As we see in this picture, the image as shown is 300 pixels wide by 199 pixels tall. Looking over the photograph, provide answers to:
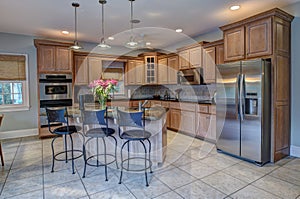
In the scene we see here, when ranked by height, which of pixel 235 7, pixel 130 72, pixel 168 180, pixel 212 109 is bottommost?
pixel 168 180

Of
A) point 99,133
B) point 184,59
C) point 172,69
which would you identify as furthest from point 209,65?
point 99,133

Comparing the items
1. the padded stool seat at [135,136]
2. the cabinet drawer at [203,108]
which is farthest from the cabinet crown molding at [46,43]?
the cabinet drawer at [203,108]

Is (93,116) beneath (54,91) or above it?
beneath

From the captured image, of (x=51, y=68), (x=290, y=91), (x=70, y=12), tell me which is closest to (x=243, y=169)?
(x=290, y=91)

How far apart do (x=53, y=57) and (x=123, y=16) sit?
87.4 inches

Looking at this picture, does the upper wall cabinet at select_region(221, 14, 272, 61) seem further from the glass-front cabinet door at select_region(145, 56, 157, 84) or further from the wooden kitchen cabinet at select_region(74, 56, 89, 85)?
the wooden kitchen cabinet at select_region(74, 56, 89, 85)

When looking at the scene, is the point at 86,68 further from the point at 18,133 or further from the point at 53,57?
the point at 18,133

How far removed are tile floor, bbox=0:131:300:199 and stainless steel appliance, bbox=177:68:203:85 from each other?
6.76 feet

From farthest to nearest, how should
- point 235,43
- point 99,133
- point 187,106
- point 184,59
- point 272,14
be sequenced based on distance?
point 184,59, point 187,106, point 235,43, point 272,14, point 99,133

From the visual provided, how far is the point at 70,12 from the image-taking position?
3611 millimetres

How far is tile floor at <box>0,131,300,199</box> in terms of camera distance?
2312 mm

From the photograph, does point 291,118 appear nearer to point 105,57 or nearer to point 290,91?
point 290,91

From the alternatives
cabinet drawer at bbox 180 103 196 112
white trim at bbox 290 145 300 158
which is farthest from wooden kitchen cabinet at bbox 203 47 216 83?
white trim at bbox 290 145 300 158

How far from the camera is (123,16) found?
386 cm
